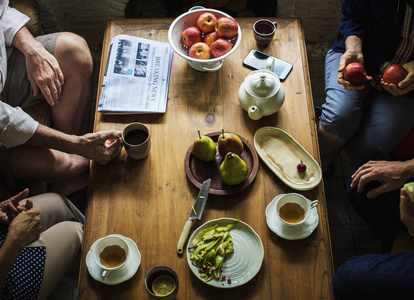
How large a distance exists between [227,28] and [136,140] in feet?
1.99

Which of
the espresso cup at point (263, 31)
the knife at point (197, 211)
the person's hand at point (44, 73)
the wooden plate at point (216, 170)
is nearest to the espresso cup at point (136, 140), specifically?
the wooden plate at point (216, 170)

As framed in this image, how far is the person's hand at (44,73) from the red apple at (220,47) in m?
0.71

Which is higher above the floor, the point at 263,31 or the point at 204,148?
the point at 263,31

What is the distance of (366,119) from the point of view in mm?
1712

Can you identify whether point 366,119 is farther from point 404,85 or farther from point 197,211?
point 197,211

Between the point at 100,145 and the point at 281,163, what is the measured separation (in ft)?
2.30

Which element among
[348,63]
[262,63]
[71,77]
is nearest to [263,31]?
[262,63]

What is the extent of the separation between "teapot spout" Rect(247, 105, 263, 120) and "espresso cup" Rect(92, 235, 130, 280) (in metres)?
0.67

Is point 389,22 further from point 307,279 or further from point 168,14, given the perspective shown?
point 168,14

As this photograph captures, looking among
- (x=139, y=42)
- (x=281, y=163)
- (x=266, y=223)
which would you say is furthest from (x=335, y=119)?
(x=139, y=42)

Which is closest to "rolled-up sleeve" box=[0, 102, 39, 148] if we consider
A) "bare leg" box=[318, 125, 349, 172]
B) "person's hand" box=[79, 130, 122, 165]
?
"person's hand" box=[79, 130, 122, 165]

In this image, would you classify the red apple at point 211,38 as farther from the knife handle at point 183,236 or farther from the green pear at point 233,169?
the knife handle at point 183,236

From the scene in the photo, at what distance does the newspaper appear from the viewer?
1.59 metres

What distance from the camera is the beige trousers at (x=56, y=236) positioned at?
1416mm
